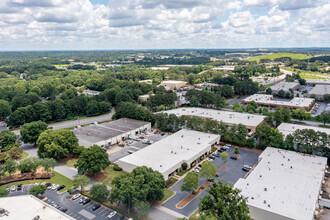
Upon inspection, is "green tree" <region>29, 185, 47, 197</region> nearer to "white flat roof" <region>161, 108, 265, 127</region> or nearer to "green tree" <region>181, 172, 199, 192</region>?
"green tree" <region>181, 172, 199, 192</region>

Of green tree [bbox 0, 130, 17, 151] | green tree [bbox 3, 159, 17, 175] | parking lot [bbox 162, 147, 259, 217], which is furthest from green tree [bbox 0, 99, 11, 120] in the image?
parking lot [bbox 162, 147, 259, 217]

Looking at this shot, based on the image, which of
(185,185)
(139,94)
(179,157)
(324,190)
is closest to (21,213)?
(185,185)

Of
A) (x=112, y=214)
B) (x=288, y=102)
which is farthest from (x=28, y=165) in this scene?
(x=288, y=102)

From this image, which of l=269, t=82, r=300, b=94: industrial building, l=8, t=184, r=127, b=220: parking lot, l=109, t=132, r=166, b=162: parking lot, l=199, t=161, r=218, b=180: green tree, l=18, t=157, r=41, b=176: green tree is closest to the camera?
l=8, t=184, r=127, b=220: parking lot

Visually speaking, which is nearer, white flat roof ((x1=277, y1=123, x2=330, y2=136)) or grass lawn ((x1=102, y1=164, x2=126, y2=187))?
grass lawn ((x1=102, y1=164, x2=126, y2=187))

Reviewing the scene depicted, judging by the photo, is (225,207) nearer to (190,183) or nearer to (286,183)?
(190,183)

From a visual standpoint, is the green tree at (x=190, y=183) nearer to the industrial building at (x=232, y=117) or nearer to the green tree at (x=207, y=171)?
the green tree at (x=207, y=171)

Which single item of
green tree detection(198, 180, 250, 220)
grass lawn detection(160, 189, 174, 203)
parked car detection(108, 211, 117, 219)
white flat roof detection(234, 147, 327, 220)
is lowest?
grass lawn detection(160, 189, 174, 203)

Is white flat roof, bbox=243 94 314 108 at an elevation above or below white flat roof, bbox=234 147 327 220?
above
